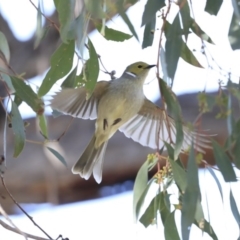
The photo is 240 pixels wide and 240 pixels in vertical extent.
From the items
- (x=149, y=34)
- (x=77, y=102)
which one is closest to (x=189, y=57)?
(x=149, y=34)

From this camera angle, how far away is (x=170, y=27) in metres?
1.83

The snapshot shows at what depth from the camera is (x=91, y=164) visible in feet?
8.70

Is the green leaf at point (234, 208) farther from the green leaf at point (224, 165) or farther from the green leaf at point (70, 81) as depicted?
the green leaf at point (70, 81)

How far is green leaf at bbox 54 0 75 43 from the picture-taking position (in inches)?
64.0

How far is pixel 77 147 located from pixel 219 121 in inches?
31.2

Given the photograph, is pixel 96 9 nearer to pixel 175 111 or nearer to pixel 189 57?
pixel 175 111

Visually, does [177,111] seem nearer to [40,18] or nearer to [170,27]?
[170,27]

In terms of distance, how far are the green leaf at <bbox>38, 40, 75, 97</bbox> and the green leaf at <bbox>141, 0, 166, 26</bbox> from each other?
27 centimetres

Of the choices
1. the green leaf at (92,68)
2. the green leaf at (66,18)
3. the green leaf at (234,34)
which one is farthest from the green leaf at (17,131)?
the green leaf at (234,34)

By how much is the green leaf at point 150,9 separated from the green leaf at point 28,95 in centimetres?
47

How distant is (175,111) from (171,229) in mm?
325

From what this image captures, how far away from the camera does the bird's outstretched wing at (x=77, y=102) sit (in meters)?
2.41

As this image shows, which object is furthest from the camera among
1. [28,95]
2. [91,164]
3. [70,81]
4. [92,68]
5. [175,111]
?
[91,164]

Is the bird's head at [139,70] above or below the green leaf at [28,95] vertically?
below
